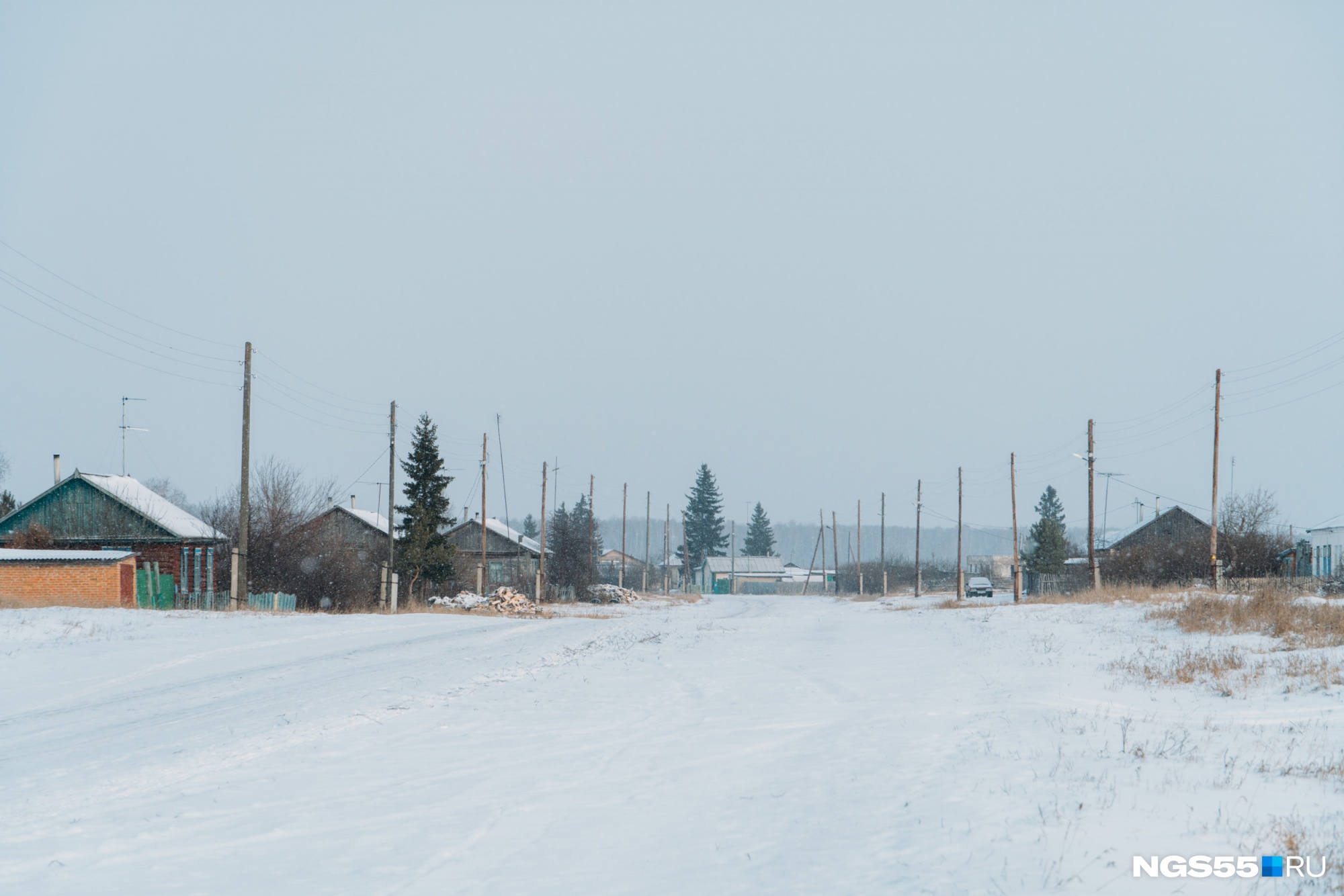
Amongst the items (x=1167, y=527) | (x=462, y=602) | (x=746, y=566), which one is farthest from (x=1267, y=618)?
(x=746, y=566)

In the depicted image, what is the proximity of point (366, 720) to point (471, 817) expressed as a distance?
4.25 metres

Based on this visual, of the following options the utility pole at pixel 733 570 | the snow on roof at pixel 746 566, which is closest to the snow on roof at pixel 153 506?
the utility pole at pixel 733 570

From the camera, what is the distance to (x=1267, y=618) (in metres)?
17.8

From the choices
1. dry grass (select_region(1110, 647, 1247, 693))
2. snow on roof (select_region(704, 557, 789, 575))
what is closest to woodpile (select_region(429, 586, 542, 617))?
dry grass (select_region(1110, 647, 1247, 693))

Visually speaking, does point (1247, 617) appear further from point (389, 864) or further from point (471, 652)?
point (389, 864)

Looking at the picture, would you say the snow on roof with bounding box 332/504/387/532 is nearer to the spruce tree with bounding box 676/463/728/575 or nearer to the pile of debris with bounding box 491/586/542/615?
the pile of debris with bounding box 491/586/542/615

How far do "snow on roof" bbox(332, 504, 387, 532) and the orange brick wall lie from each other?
2495 centimetres

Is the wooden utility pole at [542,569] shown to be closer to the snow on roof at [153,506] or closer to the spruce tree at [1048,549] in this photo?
the snow on roof at [153,506]

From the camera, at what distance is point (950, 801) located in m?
7.11

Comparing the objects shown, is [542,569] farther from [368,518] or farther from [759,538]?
[759,538]

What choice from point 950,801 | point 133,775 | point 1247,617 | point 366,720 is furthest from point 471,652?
point 1247,617

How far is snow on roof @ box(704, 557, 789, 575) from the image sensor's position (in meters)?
125

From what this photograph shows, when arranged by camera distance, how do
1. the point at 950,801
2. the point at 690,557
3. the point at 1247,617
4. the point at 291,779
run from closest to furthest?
1. the point at 950,801
2. the point at 291,779
3. the point at 1247,617
4. the point at 690,557

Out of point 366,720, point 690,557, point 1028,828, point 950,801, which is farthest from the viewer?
point 690,557
